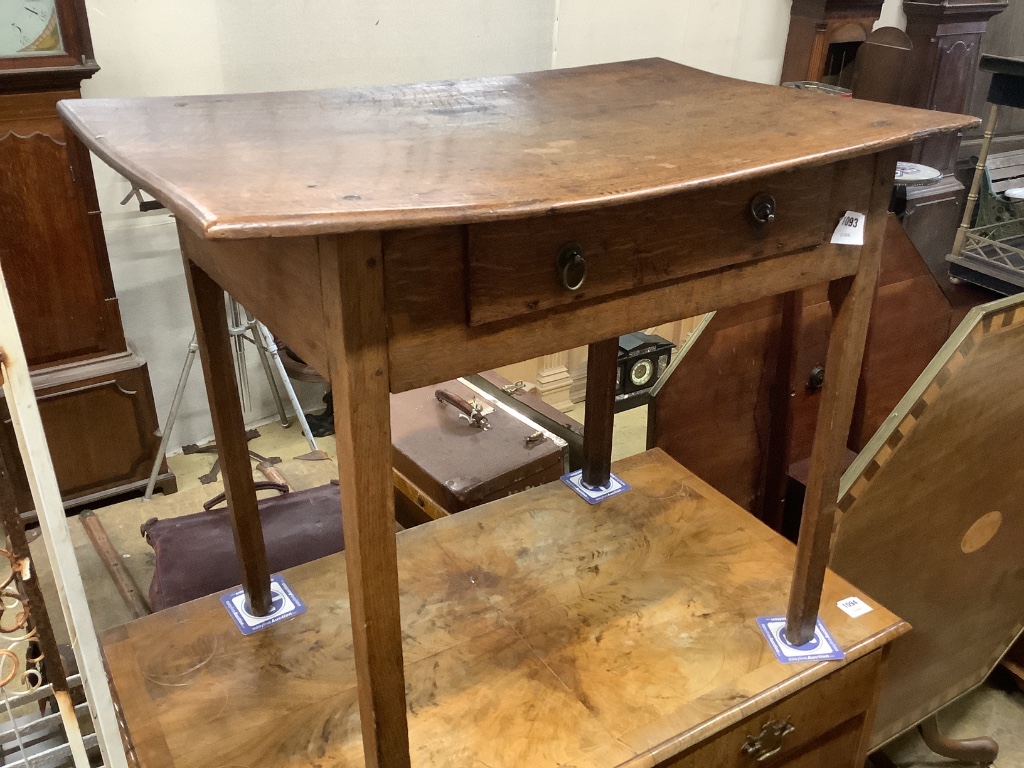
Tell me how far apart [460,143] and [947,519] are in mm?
1178

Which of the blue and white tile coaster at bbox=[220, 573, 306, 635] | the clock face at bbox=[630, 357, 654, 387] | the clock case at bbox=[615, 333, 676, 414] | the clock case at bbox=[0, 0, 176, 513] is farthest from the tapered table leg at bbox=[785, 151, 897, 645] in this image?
the clock case at bbox=[0, 0, 176, 513]

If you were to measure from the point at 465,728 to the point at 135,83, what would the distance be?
1.92 m

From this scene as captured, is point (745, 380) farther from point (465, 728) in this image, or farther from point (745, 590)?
point (465, 728)

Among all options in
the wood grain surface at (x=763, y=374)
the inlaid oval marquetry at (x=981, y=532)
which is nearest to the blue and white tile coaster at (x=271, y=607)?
the wood grain surface at (x=763, y=374)

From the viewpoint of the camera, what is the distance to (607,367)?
4.87ft

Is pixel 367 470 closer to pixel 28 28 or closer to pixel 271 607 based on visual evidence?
pixel 271 607

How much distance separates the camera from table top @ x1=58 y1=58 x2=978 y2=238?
0.64 meters

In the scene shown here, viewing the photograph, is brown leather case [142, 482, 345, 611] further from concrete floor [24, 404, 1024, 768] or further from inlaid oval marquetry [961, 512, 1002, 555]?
inlaid oval marquetry [961, 512, 1002, 555]

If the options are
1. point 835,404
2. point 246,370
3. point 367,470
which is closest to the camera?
point 367,470

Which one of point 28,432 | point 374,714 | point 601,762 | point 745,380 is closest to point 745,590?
point 601,762

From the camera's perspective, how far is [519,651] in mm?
1183

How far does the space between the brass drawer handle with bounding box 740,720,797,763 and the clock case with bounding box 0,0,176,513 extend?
172 cm

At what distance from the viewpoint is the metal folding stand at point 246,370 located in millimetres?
2338

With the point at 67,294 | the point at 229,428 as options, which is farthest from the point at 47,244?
the point at 229,428
